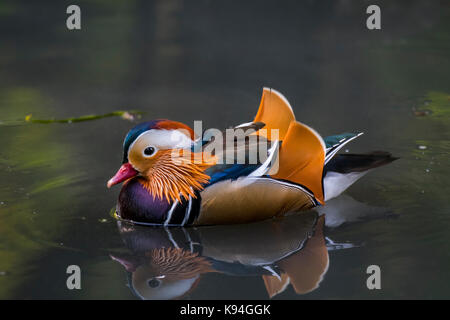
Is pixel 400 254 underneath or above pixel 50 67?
underneath

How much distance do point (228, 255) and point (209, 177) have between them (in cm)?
60

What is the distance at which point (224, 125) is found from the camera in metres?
7.20

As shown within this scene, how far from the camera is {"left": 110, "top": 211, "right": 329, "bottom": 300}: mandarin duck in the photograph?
442 cm

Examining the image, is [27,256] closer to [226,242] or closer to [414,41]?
[226,242]

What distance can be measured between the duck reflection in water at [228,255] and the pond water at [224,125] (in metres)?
0.01

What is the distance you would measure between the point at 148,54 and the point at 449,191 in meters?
5.18

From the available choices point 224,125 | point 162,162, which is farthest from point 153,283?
point 224,125

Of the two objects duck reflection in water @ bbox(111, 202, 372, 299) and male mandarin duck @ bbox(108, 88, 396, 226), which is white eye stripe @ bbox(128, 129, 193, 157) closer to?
male mandarin duck @ bbox(108, 88, 396, 226)

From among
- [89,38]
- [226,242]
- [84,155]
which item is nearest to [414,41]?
[89,38]

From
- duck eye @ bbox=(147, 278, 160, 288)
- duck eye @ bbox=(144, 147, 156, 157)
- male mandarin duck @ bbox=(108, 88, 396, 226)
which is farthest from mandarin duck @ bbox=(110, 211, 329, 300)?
duck eye @ bbox=(144, 147, 156, 157)

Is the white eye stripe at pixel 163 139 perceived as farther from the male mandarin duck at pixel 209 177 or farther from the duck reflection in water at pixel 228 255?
the duck reflection in water at pixel 228 255

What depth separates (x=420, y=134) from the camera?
6.85 m

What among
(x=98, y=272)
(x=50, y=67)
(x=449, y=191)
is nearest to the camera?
(x=98, y=272)

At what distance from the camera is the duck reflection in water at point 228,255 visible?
4422mm
